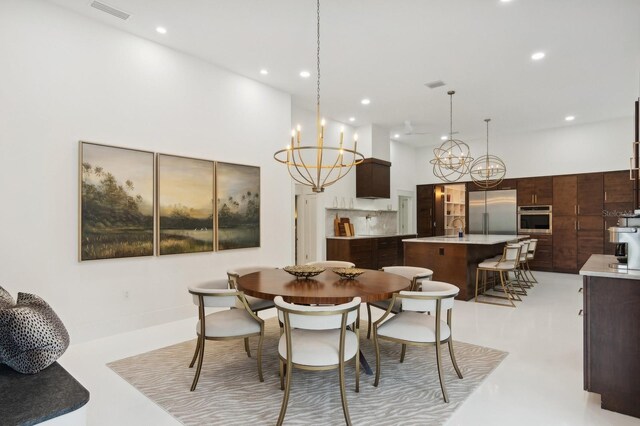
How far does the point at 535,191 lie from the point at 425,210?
2.78 meters

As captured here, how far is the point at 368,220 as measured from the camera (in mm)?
8664

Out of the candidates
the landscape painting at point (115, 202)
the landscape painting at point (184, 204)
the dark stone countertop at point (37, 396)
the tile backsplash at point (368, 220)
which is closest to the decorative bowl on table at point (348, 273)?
the dark stone countertop at point (37, 396)

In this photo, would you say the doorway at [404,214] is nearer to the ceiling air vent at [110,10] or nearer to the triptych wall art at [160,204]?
the triptych wall art at [160,204]

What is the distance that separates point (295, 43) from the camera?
4.31 metres

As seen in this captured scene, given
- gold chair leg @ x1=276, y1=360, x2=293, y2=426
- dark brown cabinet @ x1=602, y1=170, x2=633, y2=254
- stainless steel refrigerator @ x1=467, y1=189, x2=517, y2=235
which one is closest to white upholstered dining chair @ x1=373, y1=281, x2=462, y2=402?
gold chair leg @ x1=276, y1=360, x2=293, y2=426

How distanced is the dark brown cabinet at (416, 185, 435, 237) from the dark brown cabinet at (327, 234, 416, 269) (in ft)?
5.98

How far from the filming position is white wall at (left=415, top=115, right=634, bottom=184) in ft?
24.6

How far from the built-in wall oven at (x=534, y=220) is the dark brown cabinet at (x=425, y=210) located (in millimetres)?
2242

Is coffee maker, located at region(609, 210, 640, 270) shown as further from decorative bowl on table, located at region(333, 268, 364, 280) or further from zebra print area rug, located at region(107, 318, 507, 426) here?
decorative bowl on table, located at region(333, 268, 364, 280)

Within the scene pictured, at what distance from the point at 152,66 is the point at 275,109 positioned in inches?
78.6

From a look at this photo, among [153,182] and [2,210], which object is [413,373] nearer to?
[153,182]

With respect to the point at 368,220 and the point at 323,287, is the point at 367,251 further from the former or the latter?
the point at 323,287

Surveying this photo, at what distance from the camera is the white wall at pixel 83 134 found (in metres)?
3.31

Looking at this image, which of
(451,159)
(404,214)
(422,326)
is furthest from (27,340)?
(404,214)
